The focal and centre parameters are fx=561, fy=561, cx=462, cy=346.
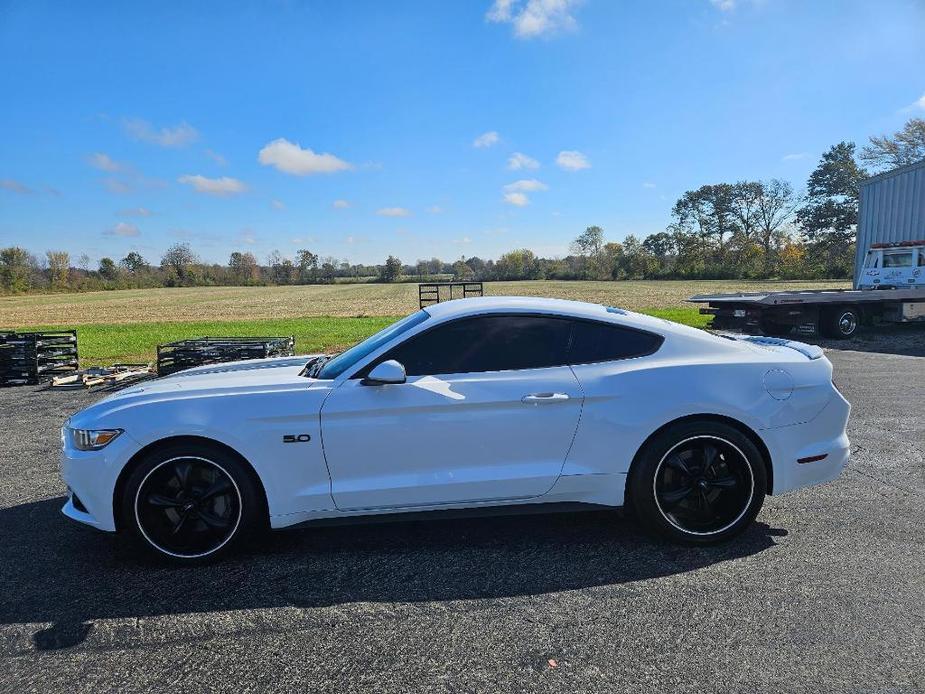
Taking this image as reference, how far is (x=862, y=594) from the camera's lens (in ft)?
8.80

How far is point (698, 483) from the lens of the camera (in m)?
3.18

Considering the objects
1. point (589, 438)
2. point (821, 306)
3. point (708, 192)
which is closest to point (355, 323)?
point (821, 306)

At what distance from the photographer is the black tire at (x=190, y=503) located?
117 inches

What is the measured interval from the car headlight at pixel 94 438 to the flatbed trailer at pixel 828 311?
45.4ft

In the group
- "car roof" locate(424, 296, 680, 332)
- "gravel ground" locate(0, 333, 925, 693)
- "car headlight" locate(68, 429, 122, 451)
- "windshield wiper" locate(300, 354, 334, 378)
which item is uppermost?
"car roof" locate(424, 296, 680, 332)

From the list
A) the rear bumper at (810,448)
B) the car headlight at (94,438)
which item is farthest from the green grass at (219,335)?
the rear bumper at (810,448)

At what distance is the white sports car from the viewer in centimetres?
300

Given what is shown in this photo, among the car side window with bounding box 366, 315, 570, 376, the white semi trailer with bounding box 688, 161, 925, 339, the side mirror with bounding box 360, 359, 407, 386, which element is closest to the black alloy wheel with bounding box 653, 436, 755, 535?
the car side window with bounding box 366, 315, 570, 376

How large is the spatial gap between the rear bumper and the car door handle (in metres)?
1.19

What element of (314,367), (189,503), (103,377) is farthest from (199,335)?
(189,503)

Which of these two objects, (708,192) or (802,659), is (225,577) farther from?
(708,192)

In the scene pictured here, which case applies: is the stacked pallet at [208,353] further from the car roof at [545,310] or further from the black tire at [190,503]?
the car roof at [545,310]

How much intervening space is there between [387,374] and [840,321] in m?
14.3

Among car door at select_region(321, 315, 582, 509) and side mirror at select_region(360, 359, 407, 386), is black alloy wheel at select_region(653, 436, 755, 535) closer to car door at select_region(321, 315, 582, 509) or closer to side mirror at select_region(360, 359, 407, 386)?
car door at select_region(321, 315, 582, 509)
